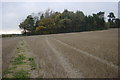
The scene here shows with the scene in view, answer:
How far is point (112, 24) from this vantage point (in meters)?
116

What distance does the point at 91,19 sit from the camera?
99312 mm

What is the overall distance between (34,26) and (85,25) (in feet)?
87.0

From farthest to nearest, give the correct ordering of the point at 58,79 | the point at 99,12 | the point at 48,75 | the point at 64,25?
the point at 99,12 < the point at 64,25 < the point at 48,75 < the point at 58,79

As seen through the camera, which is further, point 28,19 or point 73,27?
point 28,19

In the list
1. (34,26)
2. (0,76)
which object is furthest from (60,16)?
(0,76)

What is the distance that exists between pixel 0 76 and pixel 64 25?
269 feet

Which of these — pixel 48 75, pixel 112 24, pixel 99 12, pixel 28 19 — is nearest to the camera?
pixel 48 75

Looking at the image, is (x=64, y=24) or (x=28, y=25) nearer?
(x=64, y=24)

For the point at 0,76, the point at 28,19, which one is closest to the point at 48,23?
the point at 28,19

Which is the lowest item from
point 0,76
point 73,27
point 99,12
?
point 0,76

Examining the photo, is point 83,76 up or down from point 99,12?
down

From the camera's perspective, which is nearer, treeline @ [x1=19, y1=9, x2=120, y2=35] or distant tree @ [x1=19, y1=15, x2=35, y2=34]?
treeline @ [x1=19, y1=9, x2=120, y2=35]

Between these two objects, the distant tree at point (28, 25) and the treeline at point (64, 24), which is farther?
the distant tree at point (28, 25)

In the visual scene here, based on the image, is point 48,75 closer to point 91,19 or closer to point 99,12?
point 91,19
